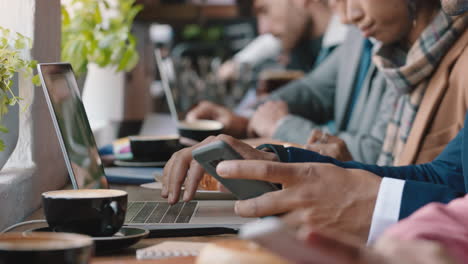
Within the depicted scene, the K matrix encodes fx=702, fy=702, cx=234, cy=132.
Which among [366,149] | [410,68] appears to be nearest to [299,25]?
[366,149]

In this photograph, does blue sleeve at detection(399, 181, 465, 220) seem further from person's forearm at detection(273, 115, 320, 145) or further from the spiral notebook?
person's forearm at detection(273, 115, 320, 145)

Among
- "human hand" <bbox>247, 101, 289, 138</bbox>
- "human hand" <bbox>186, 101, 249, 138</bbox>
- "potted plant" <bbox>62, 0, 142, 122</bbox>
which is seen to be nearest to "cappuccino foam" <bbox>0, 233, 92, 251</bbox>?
"potted plant" <bbox>62, 0, 142, 122</bbox>

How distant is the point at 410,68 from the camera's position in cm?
157

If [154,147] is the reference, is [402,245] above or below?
above

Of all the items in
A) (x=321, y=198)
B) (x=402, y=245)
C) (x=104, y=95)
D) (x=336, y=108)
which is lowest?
(x=336, y=108)

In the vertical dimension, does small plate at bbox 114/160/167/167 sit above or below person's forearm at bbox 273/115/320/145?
above

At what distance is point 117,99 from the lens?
283 cm

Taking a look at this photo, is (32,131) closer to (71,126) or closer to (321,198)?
(71,126)

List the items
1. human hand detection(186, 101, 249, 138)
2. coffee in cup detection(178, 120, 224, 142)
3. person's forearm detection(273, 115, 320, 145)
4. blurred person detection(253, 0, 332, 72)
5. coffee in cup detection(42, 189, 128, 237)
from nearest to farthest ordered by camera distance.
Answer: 1. coffee in cup detection(42, 189, 128, 237)
2. coffee in cup detection(178, 120, 224, 142)
3. person's forearm detection(273, 115, 320, 145)
4. human hand detection(186, 101, 249, 138)
5. blurred person detection(253, 0, 332, 72)

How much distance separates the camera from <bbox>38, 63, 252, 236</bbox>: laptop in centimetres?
89

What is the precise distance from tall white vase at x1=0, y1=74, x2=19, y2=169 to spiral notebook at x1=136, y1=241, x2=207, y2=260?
345 millimetres

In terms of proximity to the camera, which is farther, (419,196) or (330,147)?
(330,147)

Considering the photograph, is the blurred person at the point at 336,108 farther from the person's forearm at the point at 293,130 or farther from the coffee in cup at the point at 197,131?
the coffee in cup at the point at 197,131

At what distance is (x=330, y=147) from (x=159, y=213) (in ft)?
1.92
